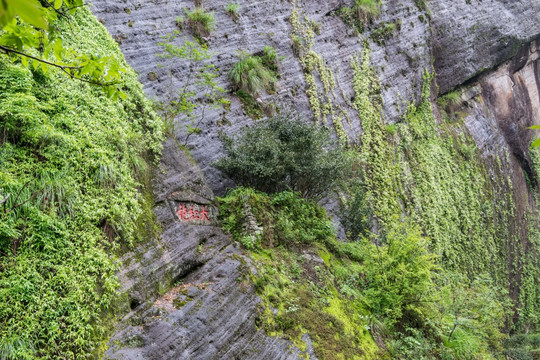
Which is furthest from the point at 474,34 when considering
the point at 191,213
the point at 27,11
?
the point at 27,11

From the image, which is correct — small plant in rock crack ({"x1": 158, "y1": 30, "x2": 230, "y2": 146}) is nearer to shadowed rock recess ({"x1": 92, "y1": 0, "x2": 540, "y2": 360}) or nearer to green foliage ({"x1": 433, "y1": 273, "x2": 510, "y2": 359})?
shadowed rock recess ({"x1": 92, "y1": 0, "x2": 540, "y2": 360})

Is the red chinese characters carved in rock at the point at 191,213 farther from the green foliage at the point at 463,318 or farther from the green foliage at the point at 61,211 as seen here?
the green foliage at the point at 463,318

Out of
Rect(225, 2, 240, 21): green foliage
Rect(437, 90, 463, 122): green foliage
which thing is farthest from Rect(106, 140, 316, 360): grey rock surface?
Rect(437, 90, 463, 122): green foliage

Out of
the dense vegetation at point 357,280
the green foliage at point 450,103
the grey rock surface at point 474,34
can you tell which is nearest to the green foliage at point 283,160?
the dense vegetation at point 357,280

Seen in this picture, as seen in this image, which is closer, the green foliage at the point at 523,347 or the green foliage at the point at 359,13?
the green foliage at the point at 523,347

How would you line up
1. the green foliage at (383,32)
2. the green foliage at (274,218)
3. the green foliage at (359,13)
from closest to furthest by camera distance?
the green foliage at (274,218) < the green foliage at (359,13) < the green foliage at (383,32)
